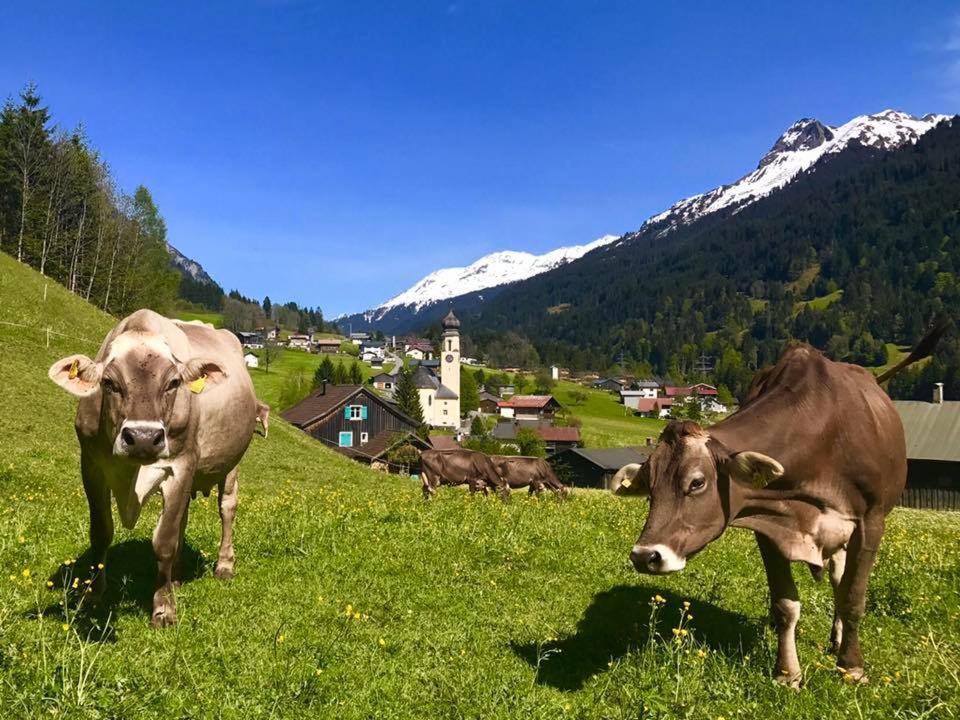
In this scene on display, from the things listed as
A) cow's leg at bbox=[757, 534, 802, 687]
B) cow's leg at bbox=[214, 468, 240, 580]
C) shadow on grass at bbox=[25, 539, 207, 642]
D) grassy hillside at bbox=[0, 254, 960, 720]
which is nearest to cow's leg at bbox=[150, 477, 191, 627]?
grassy hillside at bbox=[0, 254, 960, 720]

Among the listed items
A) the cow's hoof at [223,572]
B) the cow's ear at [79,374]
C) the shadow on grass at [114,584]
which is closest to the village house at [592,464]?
the shadow on grass at [114,584]

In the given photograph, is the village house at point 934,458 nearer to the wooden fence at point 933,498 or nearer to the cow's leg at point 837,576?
the wooden fence at point 933,498

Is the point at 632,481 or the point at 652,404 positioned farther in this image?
the point at 652,404

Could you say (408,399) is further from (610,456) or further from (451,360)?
(451,360)

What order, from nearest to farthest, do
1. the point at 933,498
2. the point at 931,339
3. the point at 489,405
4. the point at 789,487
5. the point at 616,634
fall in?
the point at 789,487, the point at 616,634, the point at 931,339, the point at 933,498, the point at 489,405

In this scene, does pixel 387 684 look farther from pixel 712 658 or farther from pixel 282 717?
pixel 712 658

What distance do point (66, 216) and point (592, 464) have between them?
209 feet

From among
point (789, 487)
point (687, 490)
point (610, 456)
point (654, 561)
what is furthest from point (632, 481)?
point (610, 456)

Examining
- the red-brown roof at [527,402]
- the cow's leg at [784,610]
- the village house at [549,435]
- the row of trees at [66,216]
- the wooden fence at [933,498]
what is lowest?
the village house at [549,435]

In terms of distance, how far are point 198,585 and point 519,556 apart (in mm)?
4172

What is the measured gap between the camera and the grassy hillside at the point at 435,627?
4805 millimetres

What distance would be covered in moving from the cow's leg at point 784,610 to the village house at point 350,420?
72447 mm

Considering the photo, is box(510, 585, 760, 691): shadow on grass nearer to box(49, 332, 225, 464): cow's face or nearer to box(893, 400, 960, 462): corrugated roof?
box(49, 332, 225, 464): cow's face

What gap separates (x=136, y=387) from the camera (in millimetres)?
5516
